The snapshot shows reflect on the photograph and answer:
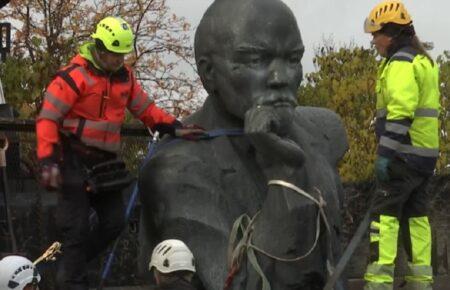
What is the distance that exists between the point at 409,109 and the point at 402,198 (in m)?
0.59

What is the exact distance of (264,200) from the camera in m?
5.45

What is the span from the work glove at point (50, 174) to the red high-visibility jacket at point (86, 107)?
0.13ft

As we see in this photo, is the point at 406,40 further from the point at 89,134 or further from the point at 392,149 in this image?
the point at 89,134

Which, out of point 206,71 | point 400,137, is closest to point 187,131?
point 206,71

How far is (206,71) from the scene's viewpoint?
5.58 meters

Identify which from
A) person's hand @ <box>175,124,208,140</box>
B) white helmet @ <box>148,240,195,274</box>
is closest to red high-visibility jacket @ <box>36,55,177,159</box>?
person's hand @ <box>175,124,208,140</box>

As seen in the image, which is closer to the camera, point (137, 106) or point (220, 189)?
point (220, 189)

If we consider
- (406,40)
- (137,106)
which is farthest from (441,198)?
(137,106)

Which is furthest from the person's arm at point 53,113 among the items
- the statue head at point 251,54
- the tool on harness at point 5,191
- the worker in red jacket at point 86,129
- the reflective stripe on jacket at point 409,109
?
the reflective stripe on jacket at point 409,109

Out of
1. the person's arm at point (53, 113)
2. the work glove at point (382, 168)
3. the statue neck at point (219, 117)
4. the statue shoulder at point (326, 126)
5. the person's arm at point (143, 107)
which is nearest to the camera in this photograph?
the statue neck at point (219, 117)

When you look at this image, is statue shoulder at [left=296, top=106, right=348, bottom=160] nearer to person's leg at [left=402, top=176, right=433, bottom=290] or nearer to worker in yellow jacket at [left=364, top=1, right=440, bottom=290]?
worker in yellow jacket at [left=364, top=1, right=440, bottom=290]

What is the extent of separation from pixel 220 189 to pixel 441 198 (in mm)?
6082

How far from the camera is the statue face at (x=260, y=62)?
5.36 m

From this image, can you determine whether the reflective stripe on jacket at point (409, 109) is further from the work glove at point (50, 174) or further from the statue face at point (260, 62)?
the work glove at point (50, 174)
